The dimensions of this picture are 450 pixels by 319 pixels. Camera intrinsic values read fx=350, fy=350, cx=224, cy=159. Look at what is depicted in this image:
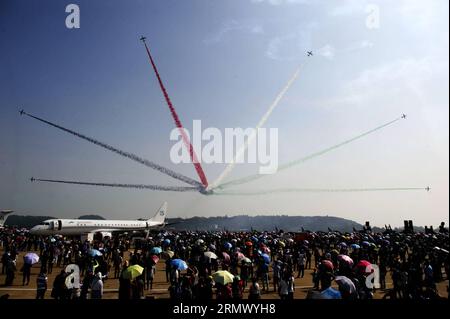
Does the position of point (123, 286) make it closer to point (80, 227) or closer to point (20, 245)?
point (20, 245)

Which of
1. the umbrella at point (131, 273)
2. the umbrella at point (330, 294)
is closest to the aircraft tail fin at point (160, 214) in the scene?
the umbrella at point (131, 273)

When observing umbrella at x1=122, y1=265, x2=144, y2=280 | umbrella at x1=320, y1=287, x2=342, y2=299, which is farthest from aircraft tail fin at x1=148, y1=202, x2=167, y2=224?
umbrella at x1=320, y1=287, x2=342, y2=299

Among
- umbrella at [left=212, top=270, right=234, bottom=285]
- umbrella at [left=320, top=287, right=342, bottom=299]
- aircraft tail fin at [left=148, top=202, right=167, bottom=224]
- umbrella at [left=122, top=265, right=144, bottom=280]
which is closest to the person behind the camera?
umbrella at [left=320, top=287, right=342, bottom=299]

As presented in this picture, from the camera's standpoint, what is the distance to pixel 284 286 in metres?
14.3

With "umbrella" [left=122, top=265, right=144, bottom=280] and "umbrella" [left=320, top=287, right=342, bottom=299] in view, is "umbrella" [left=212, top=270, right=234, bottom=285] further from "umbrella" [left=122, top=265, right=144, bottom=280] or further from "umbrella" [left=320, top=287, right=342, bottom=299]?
"umbrella" [left=320, top=287, right=342, bottom=299]

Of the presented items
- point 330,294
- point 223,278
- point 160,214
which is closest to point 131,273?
point 223,278

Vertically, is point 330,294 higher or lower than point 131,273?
higher

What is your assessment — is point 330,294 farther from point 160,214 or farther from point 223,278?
point 160,214

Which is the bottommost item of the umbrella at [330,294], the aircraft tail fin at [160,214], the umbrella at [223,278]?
the aircraft tail fin at [160,214]

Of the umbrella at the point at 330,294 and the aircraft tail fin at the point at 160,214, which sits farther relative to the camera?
the aircraft tail fin at the point at 160,214

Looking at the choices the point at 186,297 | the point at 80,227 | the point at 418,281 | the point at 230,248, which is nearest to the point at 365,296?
the point at 418,281

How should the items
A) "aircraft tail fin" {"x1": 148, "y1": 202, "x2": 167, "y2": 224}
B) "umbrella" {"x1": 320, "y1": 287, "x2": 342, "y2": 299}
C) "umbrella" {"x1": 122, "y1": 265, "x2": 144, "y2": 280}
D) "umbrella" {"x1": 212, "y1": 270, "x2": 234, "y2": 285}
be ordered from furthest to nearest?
1. "aircraft tail fin" {"x1": 148, "y1": 202, "x2": 167, "y2": 224}
2. "umbrella" {"x1": 122, "y1": 265, "x2": 144, "y2": 280}
3. "umbrella" {"x1": 212, "y1": 270, "x2": 234, "y2": 285}
4. "umbrella" {"x1": 320, "y1": 287, "x2": 342, "y2": 299}

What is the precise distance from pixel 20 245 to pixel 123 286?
33.5m

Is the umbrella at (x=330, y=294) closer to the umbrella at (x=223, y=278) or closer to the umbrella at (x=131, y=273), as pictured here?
the umbrella at (x=223, y=278)
